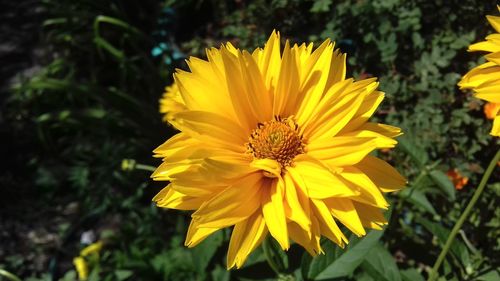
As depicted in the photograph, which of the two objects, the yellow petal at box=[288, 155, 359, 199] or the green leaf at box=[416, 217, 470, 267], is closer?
the yellow petal at box=[288, 155, 359, 199]

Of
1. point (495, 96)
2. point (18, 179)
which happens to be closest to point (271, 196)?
point (495, 96)

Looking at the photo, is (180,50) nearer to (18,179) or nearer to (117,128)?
(117,128)

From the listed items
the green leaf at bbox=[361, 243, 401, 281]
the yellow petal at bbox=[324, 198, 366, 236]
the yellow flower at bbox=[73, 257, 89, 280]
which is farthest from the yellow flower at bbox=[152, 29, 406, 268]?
the yellow flower at bbox=[73, 257, 89, 280]

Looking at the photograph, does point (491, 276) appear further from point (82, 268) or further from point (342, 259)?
point (82, 268)

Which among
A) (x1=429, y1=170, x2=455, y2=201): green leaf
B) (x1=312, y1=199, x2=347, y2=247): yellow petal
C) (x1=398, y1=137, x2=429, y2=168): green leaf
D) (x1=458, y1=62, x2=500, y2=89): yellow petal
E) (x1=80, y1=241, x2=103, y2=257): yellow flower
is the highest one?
(x1=458, y1=62, x2=500, y2=89): yellow petal

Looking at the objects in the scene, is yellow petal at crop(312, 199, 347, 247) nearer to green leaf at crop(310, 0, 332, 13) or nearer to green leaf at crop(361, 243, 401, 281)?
green leaf at crop(361, 243, 401, 281)

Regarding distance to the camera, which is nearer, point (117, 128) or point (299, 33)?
point (299, 33)
